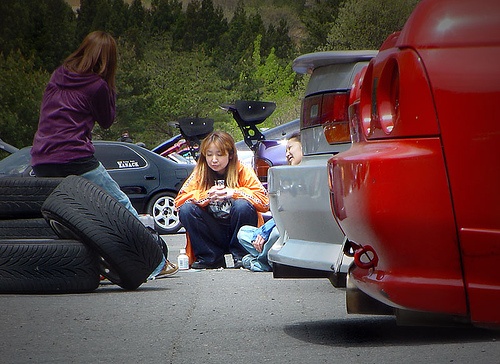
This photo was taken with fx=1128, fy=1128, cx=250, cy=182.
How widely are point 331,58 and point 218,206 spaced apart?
155 inches

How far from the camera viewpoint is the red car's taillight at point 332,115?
17.4 ft

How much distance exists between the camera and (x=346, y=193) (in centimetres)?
394

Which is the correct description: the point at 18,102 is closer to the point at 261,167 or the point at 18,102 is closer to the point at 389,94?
the point at 261,167

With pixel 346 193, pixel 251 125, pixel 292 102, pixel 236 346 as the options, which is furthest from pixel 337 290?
pixel 292 102

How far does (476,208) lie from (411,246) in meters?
0.25

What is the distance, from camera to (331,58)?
17.7 feet

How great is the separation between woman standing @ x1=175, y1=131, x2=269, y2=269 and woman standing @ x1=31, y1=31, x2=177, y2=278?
1.43 m

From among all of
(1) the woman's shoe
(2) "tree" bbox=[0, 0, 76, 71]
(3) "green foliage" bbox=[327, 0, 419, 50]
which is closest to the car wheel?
(1) the woman's shoe

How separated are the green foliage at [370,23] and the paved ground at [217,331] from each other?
71.9m

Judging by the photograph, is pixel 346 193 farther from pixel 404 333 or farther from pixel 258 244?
pixel 258 244

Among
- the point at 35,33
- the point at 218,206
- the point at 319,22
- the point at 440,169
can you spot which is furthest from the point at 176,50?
the point at 440,169

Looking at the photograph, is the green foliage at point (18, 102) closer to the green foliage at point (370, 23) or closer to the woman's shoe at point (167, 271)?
the green foliage at point (370, 23)

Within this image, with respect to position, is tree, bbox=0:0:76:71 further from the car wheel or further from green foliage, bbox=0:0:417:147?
the car wheel

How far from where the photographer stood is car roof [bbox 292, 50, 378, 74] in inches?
208
